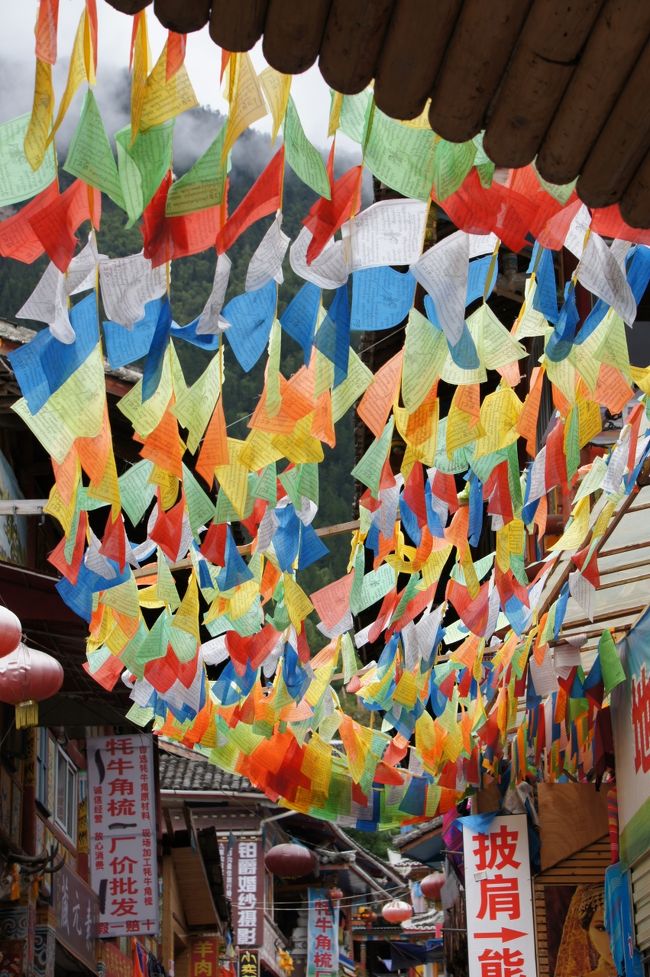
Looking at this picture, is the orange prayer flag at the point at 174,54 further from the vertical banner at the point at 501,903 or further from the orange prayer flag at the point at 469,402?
the vertical banner at the point at 501,903

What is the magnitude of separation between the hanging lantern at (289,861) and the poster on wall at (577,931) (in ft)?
42.2

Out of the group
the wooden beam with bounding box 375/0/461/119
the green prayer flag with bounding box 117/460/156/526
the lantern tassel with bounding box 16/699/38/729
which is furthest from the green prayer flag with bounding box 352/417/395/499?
the lantern tassel with bounding box 16/699/38/729

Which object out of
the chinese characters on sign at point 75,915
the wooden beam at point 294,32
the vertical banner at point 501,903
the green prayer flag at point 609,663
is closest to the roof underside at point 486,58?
the wooden beam at point 294,32

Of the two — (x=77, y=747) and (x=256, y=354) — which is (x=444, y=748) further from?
(x=77, y=747)

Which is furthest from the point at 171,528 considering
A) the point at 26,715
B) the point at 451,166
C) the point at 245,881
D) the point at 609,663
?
the point at 245,881

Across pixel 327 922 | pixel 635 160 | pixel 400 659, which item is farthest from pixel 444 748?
pixel 327 922

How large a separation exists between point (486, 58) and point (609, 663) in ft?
15.3

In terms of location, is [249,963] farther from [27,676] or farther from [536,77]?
[536,77]

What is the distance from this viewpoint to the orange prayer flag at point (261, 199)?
3350mm

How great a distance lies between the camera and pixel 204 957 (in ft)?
67.2

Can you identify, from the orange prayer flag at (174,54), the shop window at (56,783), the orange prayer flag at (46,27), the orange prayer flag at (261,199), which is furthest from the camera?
the shop window at (56,783)

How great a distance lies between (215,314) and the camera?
3.60 metres

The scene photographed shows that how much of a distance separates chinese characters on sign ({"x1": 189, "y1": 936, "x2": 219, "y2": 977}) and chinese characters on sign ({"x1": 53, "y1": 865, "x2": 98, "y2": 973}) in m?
7.67

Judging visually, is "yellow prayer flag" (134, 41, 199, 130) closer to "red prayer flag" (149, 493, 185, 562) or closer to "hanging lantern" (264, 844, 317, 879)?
"red prayer flag" (149, 493, 185, 562)
